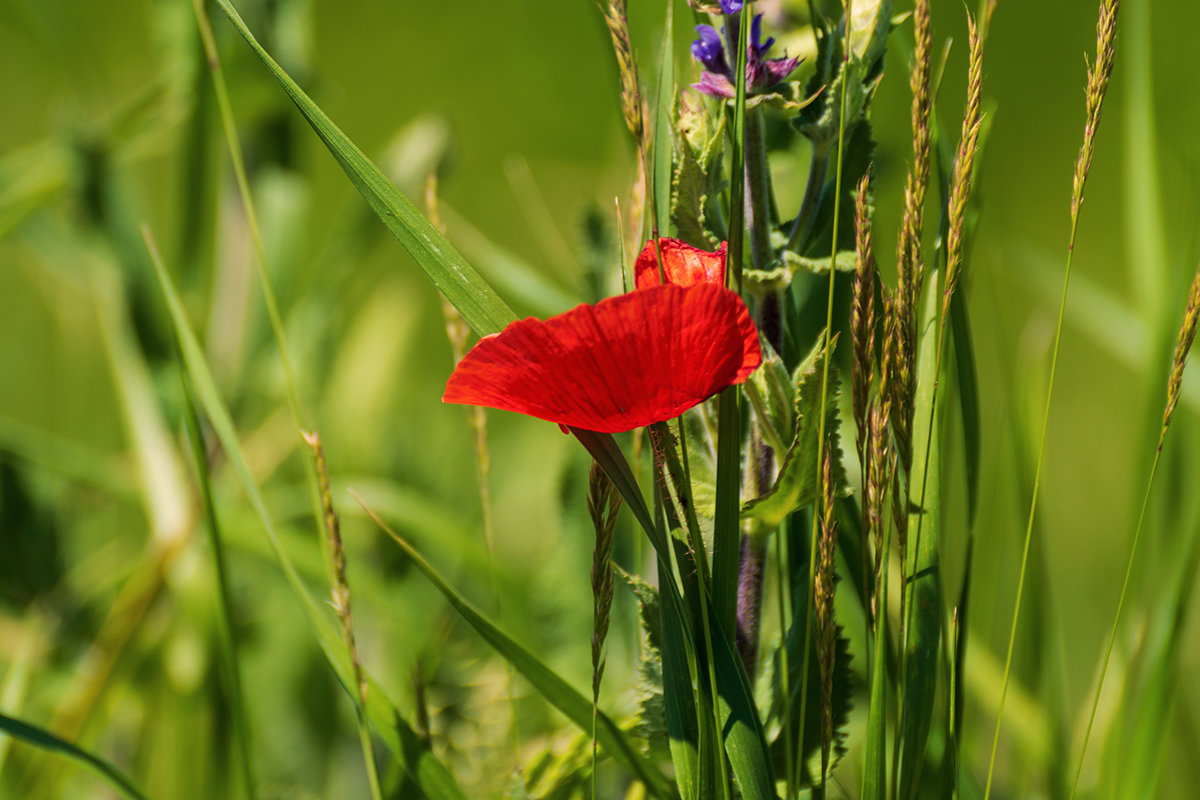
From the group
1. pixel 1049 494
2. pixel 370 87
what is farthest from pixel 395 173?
pixel 1049 494

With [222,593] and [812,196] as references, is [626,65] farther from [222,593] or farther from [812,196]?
[222,593]

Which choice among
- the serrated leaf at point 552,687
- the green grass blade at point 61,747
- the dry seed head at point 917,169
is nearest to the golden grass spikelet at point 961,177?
the dry seed head at point 917,169

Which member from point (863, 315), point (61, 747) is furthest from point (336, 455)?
point (863, 315)

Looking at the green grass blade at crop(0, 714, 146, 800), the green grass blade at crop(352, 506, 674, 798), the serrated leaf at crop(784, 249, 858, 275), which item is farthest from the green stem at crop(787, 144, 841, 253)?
the green grass blade at crop(0, 714, 146, 800)

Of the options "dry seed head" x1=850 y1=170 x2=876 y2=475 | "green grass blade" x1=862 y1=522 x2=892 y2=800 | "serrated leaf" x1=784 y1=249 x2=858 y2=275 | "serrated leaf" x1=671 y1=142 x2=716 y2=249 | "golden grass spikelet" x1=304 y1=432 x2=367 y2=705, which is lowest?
"green grass blade" x1=862 y1=522 x2=892 y2=800

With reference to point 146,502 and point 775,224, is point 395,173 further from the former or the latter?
point 775,224

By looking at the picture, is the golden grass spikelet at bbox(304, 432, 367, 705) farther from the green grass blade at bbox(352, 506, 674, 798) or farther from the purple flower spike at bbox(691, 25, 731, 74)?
the purple flower spike at bbox(691, 25, 731, 74)
